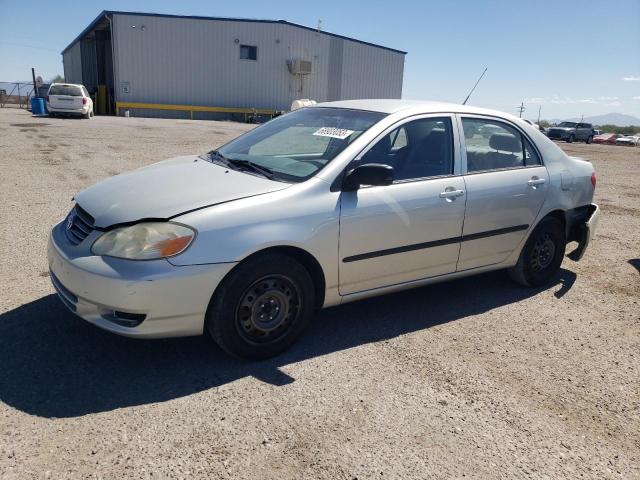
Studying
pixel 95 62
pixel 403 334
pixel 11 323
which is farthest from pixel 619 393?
pixel 95 62

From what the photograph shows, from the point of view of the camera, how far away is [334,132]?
12.9ft

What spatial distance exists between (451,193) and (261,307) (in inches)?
67.8

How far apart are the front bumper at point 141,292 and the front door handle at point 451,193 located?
177 cm

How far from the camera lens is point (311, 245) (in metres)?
3.34

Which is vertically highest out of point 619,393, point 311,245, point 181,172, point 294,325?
point 181,172

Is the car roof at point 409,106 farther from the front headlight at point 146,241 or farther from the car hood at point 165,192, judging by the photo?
the front headlight at point 146,241

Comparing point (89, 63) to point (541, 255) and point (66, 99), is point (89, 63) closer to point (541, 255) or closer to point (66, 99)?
point (66, 99)

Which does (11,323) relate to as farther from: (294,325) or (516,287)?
(516,287)

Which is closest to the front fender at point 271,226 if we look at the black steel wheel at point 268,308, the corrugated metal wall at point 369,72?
the black steel wheel at point 268,308

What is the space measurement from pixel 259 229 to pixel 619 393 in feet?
8.01

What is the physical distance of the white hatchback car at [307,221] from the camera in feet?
9.84

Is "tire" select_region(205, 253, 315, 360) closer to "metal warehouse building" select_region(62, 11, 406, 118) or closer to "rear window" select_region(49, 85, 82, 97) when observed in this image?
"rear window" select_region(49, 85, 82, 97)

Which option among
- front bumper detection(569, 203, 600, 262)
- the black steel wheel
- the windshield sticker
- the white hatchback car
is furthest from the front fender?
front bumper detection(569, 203, 600, 262)

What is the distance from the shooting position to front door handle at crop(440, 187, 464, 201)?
3.98 metres
